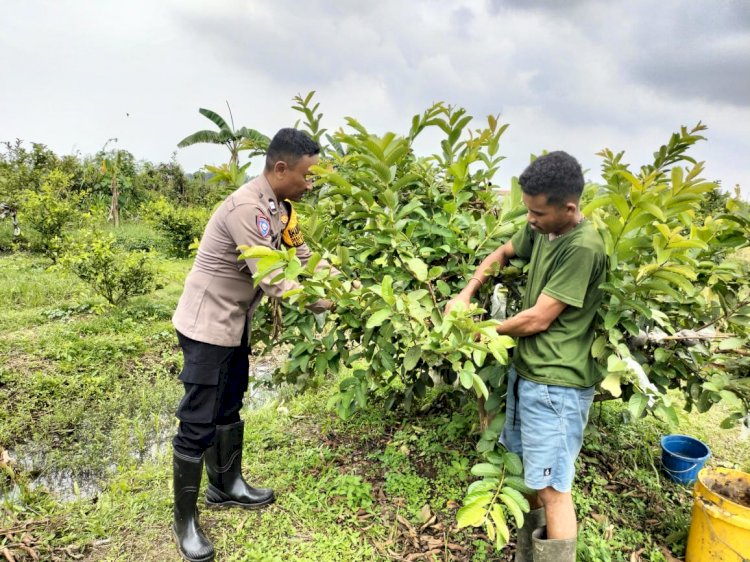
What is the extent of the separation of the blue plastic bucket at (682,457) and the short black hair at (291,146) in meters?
2.74

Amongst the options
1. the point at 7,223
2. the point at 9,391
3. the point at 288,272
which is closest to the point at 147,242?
the point at 7,223

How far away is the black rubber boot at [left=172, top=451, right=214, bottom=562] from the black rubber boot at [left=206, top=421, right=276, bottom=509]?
27 cm

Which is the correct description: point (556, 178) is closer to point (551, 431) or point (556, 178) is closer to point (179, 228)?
point (551, 431)

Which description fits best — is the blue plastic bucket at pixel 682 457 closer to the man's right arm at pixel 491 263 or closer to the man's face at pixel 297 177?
the man's right arm at pixel 491 263

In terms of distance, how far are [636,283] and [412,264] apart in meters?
0.84

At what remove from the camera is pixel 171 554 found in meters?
2.38

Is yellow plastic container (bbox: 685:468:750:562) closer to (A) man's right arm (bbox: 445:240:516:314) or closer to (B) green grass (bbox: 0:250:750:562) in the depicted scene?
(B) green grass (bbox: 0:250:750:562)

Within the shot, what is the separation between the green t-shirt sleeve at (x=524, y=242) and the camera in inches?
82.0

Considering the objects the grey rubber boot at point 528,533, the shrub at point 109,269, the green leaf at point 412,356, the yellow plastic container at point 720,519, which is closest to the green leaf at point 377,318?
the green leaf at point 412,356

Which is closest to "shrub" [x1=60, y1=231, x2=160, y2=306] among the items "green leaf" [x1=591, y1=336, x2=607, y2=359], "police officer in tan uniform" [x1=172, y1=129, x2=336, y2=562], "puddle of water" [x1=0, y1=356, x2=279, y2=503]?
"puddle of water" [x1=0, y1=356, x2=279, y2=503]

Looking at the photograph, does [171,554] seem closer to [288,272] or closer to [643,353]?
[288,272]

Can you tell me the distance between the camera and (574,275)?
174 cm

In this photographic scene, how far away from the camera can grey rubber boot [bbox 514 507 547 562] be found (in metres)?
2.12

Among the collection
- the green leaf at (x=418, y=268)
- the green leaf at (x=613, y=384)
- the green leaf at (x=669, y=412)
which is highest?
the green leaf at (x=418, y=268)
